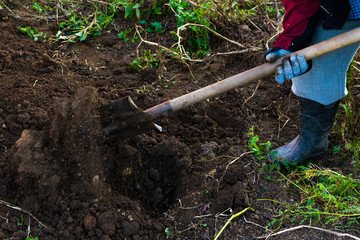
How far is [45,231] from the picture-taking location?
1.93 m

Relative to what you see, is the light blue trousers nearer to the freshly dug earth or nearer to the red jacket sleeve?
the red jacket sleeve

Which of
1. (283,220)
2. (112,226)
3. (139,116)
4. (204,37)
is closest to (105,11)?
(204,37)

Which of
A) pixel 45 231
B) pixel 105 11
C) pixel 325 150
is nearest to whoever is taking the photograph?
pixel 45 231

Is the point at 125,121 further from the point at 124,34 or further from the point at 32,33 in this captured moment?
the point at 32,33

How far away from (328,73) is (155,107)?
1061mm

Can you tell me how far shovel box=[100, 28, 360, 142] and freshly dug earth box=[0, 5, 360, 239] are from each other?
0.08 m

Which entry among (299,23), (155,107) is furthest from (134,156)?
(299,23)

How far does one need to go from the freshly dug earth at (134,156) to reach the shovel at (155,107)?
80 millimetres

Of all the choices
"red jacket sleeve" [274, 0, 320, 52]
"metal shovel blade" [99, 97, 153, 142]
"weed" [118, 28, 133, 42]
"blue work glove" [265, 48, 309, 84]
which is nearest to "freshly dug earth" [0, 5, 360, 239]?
"metal shovel blade" [99, 97, 153, 142]

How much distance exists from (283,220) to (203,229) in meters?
0.44

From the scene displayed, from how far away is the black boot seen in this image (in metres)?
2.26

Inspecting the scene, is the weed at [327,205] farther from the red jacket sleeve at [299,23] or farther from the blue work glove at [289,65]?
the red jacket sleeve at [299,23]

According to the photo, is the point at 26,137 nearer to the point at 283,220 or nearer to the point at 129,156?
the point at 129,156

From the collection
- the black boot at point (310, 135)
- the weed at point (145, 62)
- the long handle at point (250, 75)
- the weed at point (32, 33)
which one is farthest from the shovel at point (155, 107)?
the weed at point (32, 33)
